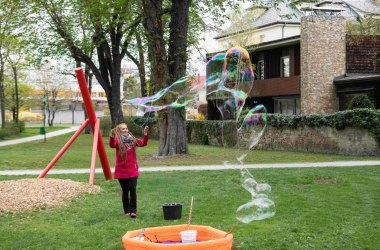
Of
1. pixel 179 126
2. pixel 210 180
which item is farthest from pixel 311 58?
pixel 210 180

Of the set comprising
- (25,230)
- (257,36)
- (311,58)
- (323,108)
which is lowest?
(25,230)

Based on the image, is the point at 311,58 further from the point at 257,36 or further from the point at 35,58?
the point at 257,36

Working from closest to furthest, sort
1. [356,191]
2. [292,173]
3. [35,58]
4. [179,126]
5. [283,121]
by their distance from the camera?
1. [356,191]
2. [292,173]
3. [179,126]
4. [283,121]
5. [35,58]

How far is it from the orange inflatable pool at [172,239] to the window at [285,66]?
104 ft

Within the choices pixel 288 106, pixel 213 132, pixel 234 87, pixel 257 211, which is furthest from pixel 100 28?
pixel 257 211

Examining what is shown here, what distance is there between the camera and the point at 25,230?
927 centimetres

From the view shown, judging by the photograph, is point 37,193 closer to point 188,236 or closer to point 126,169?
point 126,169

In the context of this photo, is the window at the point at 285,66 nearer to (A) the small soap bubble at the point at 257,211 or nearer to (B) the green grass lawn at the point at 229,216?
(B) the green grass lawn at the point at 229,216

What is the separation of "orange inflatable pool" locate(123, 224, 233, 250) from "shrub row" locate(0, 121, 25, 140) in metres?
38.0

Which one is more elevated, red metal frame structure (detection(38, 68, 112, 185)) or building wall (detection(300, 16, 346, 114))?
building wall (detection(300, 16, 346, 114))

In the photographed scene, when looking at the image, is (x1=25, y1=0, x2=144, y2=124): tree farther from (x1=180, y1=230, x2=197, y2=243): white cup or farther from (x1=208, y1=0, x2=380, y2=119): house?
(x1=180, y1=230, x2=197, y2=243): white cup

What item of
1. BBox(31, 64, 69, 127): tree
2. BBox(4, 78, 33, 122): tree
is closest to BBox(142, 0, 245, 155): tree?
BBox(4, 78, 33, 122): tree

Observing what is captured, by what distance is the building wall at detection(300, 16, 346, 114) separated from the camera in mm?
33156

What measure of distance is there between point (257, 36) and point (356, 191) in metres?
44.5
